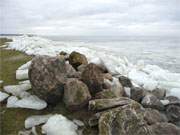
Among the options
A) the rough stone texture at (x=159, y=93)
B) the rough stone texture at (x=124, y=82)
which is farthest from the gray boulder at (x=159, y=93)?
the rough stone texture at (x=124, y=82)

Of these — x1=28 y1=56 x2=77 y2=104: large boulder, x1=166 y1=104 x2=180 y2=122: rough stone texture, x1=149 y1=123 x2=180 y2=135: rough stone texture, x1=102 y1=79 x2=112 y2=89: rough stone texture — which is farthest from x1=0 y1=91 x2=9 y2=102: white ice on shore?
x1=166 y1=104 x2=180 y2=122: rough stone texture

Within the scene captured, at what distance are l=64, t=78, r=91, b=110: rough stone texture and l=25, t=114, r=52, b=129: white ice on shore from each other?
1.66ft

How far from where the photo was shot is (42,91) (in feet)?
18.4

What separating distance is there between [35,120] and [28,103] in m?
0.62

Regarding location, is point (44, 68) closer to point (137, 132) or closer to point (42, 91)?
point (42, 91)

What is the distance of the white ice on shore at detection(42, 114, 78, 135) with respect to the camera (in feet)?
15.5

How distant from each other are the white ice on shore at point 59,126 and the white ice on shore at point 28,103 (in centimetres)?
60

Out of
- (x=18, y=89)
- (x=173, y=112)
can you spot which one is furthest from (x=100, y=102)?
(x=18, y=89)

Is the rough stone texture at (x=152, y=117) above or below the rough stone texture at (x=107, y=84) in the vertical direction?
below

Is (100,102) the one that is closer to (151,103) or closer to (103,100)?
(103,100)

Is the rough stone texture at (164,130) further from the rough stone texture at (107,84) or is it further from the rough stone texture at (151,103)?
the rough stone texture at (107,84)

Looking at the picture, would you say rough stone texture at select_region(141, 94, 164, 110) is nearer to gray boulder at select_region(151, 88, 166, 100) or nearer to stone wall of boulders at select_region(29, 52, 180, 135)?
stone wall of boulders at select_region(29, 52, 180, 135)

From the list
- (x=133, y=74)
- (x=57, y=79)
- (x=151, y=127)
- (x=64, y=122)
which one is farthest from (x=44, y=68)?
(x=133, y=74)

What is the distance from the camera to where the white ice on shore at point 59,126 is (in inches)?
186
